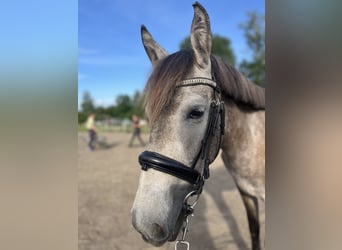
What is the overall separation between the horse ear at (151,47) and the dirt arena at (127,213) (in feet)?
5.94

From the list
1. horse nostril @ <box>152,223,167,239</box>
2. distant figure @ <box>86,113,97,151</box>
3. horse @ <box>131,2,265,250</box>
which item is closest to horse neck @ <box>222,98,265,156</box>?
horse @ <box>131,2,265,250</box>

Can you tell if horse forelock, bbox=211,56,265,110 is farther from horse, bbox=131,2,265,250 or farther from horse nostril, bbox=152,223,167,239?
horse nostril, bbox=152,223,167,239

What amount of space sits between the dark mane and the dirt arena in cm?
190

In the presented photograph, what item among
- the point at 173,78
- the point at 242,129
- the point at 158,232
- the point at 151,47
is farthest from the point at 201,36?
the point at 158,232

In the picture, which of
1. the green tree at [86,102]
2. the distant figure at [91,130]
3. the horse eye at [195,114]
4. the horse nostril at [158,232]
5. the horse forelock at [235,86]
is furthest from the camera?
the distant figure at [91,130]

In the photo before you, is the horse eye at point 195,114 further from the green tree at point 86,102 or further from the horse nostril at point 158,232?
the green tree at point 86,102

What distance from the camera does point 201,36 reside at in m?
1.17

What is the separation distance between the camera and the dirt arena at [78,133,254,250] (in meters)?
2.85

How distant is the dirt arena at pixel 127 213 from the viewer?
2.85 m

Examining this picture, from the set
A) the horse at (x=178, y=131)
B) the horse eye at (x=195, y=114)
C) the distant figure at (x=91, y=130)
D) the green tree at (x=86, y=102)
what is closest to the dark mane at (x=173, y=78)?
the horse at (x=178, y=131)

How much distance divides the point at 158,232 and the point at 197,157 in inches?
14.1

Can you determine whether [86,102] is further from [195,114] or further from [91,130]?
[91,130]
